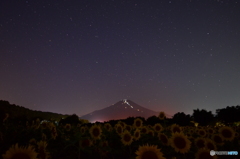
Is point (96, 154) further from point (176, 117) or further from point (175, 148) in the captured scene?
point (176, 117)

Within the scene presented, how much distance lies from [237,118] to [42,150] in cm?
4343

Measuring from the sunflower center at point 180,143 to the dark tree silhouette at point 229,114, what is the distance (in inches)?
1588

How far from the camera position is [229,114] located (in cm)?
3725

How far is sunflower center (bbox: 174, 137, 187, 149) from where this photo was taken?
2.61m

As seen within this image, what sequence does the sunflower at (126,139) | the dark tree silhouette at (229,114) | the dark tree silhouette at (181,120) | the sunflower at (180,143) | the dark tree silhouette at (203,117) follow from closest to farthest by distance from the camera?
the sunflower at (180,143)
the sunflower at (126,139)
the dark tree silhouette at (181,120)
the dark tree silhouette at (203,117)
the dark tree silhouette at (229,114)

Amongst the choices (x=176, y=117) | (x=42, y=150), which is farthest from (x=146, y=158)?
(x=176, y=117)

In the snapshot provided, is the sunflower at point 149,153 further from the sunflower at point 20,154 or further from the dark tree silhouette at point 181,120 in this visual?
the dark tree silhouette at point 181,120

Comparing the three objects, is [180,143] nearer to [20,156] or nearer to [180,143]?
[180,143]

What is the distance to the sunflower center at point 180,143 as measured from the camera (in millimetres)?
2606

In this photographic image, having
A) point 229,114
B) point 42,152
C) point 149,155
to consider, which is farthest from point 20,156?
point 229,114

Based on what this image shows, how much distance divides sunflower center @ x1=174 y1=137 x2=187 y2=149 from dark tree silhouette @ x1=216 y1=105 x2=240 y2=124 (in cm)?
4033

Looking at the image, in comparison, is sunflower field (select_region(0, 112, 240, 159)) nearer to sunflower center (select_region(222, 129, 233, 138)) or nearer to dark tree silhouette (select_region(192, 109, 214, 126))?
sunflower center (select_region(222, 129, 233, 138))

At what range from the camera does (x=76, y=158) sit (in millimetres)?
2193

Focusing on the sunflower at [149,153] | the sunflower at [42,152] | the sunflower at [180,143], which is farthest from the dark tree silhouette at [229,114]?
the sunflower at [42,152]
